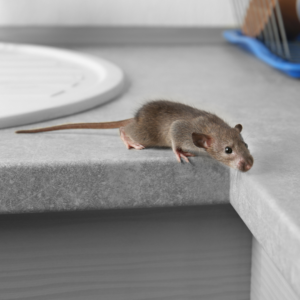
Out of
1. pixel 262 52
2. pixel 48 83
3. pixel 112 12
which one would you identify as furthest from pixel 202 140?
pixel 112 12

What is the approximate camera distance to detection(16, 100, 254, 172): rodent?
0.56 meters

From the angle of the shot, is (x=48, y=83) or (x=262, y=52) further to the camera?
(x=262, y=52)

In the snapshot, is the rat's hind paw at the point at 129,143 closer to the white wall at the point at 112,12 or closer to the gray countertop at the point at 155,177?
the gray countertop at the point at 155,177

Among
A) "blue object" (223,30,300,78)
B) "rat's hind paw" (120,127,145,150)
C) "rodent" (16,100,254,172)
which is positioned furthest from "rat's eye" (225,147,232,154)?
"blue object" (223,30,300,78)

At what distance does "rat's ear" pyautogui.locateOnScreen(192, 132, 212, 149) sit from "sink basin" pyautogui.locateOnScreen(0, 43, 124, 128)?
0.91 feet

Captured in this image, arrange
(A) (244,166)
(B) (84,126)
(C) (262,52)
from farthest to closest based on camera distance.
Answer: (C) (262,52)
(B) (84,126)
(A) (244,166)

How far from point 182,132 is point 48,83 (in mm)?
482

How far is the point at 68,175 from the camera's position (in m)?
0.55

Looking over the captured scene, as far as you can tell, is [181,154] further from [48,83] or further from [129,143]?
[48,83]

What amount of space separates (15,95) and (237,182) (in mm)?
497

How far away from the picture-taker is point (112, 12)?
157cm

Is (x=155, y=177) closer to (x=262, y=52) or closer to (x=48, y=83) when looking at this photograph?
(x=48, y=83)

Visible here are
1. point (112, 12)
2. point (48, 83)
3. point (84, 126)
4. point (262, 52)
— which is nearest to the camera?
point (84, 126)

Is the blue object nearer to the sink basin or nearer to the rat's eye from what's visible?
the sink basin
